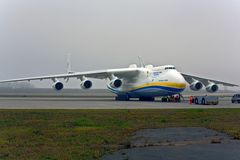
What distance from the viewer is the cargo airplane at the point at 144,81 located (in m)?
38.0

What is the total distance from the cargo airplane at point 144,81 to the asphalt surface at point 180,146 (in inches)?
955

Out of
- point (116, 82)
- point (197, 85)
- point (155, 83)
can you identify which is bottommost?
point (155, 83)

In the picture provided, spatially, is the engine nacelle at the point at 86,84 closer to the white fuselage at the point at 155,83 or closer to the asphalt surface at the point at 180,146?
the white fuselage at the point at 155,83

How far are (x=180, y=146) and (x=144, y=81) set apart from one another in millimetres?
30717

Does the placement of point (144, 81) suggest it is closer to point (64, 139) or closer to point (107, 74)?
point (107, 74)

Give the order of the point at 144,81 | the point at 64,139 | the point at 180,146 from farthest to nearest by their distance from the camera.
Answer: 1. the point at 144,81
2. the point at 64,139
3. the point at 180,146

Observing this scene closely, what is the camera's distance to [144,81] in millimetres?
40969

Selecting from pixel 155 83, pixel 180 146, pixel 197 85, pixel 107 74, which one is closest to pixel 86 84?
pixel 107 74

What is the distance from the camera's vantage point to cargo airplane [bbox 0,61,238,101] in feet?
125

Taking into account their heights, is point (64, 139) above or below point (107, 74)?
below

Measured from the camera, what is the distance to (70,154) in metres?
9.04

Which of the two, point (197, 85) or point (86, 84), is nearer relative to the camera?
point (86, 84)

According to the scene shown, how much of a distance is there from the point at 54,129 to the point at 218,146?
626cm

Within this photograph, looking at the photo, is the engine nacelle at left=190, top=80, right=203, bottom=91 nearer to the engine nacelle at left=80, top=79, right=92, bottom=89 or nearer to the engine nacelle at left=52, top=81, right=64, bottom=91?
the engine nacelle at left=80, top=79, right=92, bottom=89
